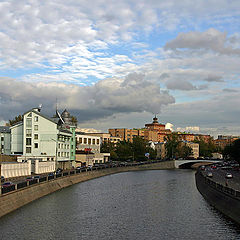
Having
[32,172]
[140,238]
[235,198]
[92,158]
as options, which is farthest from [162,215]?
[92,158]

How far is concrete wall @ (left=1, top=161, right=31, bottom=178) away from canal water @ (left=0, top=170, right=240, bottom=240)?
51.1ft

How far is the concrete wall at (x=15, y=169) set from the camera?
88125 millimetres

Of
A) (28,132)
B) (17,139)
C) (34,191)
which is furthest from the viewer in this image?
(17,139)

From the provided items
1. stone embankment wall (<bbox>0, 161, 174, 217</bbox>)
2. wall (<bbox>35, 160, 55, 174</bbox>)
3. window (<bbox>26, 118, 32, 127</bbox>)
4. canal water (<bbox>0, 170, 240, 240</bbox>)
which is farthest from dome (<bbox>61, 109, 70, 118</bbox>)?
canal water (<bbox>0, 170, 240, 240</bbox>)

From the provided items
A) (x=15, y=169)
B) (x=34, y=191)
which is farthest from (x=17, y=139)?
(x=34, y=191)

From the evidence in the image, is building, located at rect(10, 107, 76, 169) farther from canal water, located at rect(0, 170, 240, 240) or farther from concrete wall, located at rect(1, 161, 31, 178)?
canal water, located at rect(0, 170, 240, 240)

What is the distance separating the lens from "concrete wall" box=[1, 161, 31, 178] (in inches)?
3469

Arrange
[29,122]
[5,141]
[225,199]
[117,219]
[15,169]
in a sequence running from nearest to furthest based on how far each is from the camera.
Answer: [117,219] → [225,199] → [15,169] → [29,122] → [5,141]

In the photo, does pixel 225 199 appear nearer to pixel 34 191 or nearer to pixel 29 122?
pixel 34 191

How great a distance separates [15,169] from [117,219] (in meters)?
47.2

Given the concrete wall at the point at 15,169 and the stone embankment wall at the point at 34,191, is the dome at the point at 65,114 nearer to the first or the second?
the stone embankment wall at the point at 34,191

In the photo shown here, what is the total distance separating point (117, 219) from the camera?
5528 cm

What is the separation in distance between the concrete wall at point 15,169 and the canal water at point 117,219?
15590mm

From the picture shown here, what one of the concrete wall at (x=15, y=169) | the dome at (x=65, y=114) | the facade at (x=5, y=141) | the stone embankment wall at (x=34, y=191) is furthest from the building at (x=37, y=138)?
the concrete wall at (x=15, y=169)
